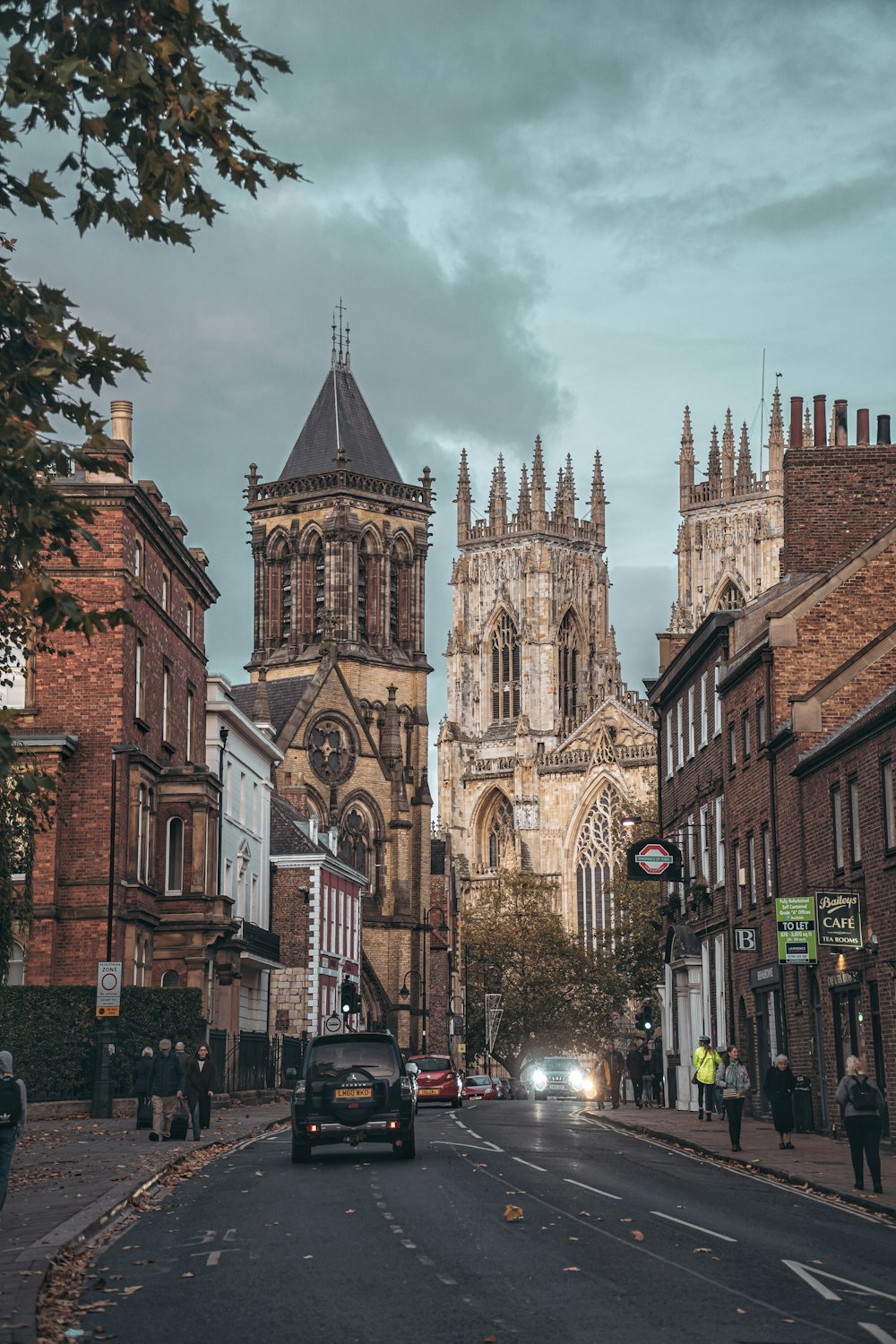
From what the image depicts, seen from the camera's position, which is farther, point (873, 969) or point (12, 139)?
point (873, 969)

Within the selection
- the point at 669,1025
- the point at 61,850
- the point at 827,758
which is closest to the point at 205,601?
the point at 61,850

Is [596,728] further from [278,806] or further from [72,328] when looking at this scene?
[72,328]

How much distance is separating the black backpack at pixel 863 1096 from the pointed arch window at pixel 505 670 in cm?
11485

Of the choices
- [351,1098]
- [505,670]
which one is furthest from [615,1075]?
[505,670]

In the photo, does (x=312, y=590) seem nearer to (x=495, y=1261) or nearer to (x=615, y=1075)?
(x=615, y=1075)

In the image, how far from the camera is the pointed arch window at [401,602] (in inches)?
3789

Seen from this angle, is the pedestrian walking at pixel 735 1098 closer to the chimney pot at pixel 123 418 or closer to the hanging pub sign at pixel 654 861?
the hanging pub sign at pixel 654 861

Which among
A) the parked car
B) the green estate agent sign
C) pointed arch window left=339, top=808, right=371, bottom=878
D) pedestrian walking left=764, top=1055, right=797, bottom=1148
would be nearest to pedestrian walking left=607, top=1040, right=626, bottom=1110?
the parked car

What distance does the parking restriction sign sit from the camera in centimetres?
3200

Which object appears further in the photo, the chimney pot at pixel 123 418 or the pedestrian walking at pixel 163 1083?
the chimney pot at pixel 123 418

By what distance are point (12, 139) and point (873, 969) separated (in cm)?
2207

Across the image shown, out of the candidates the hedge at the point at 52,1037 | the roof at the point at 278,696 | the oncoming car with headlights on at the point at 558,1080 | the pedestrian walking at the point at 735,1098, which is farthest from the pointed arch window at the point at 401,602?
the pedestrian walking at the point at 735,1098

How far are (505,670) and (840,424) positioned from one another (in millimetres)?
94983

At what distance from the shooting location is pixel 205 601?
2028 inches
